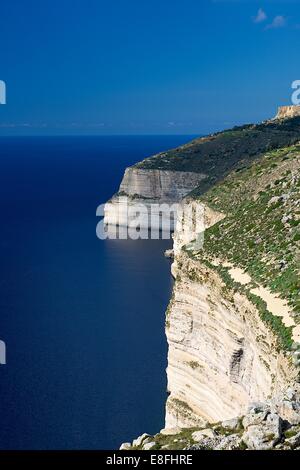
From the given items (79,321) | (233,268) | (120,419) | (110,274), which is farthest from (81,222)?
(233,268)

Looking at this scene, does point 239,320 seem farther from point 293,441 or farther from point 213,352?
point 293,441

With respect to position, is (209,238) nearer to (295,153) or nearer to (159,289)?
(295,153)

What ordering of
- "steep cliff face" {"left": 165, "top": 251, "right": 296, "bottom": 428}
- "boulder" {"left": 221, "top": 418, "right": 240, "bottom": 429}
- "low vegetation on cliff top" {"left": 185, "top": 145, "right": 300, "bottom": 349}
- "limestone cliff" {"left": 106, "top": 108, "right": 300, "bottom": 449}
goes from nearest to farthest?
"boulder" {"left": 221, "top": 418, "right": 240, "bottom": 429} < "limestone cliff" {"left": 106, "top": 108, "right": 300, "bottom": 449} < "steep cliff face" {"left": 165, "top": 251, "right": 296, "bottom": 428} < "low vegetation on cliff top" {"left": 185, "top": 145, "right": 300, "bottom": 349}

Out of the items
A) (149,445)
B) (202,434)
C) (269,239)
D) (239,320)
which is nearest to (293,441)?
(202,434)

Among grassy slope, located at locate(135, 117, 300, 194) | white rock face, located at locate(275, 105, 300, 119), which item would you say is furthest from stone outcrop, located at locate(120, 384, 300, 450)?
white rock face, located at locate(275, 105, 300, 119)

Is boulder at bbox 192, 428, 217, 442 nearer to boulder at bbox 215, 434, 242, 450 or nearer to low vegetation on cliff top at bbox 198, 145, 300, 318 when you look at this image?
boulder at bbox 215, 434, 242, 450
